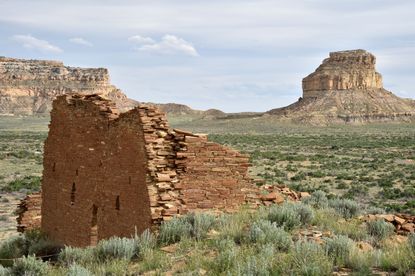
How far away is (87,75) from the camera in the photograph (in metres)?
163

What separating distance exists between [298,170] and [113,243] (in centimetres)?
2945

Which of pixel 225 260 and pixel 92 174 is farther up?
pixel 92 174

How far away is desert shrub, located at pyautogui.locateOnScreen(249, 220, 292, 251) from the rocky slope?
354ft

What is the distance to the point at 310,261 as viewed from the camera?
6684mm

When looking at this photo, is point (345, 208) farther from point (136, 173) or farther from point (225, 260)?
point (225, 260)

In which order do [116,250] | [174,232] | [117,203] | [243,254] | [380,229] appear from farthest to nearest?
[117,203] < [380,229] < [174,232] < [116,250] < [243,254]


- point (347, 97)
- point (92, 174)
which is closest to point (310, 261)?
point (92, 174)

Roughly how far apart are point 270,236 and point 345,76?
12505 cm

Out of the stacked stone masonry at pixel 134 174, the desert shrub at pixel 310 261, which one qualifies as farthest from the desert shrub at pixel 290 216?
the desert shrub at pixel 310 261

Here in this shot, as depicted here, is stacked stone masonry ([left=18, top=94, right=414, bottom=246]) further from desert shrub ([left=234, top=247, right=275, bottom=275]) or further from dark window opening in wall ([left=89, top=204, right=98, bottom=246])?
desert shrub ([left=234, top=247, right=275, bottom=275])

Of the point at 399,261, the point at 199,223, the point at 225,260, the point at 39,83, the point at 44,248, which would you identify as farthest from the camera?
the point at 39,83

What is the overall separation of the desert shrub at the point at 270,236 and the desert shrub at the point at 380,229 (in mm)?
2014

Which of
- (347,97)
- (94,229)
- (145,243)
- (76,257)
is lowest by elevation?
(94,229)

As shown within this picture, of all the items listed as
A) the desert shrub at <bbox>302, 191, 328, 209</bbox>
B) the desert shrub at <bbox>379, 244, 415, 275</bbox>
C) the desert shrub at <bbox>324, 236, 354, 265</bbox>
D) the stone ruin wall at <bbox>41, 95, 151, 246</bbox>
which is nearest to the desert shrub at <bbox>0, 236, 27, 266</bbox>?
Result: the stone ruin wall at <bbox>41, 95, 151, 246</bbox>
